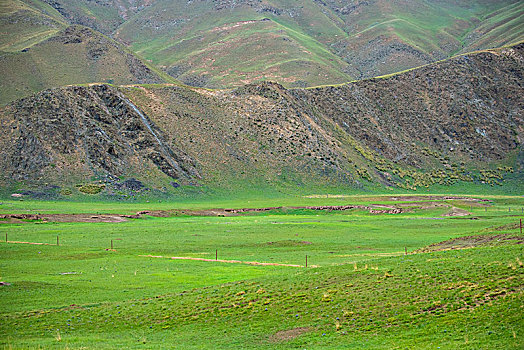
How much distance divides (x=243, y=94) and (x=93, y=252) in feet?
335

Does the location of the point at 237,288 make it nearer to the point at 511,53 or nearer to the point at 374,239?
the point at 374,239

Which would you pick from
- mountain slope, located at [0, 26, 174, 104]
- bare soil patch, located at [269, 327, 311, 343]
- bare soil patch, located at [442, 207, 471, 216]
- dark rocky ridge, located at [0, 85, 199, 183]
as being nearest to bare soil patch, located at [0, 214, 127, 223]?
dark rocky ridge, located at [0, 85, 199, 183]

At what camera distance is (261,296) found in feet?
95.5

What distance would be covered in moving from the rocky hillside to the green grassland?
5894cm

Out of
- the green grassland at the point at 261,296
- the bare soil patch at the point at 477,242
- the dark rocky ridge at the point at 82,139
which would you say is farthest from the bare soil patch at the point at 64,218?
the bare soil patch at the point at 477,242

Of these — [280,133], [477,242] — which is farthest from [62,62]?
[477,242]

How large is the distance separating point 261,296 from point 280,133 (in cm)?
10876

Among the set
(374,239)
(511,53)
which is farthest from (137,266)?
(511,53)

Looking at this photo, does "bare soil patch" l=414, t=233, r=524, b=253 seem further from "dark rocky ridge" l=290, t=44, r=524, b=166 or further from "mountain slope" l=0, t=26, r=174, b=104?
"mountain slope" l=0, t=26, r=174, b=104

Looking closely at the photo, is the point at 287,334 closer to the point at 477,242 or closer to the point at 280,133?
the point at 477,242

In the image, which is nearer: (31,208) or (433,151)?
(31,208)

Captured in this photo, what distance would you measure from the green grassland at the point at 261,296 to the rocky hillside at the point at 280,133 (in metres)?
58.9

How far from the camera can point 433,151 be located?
512 ft

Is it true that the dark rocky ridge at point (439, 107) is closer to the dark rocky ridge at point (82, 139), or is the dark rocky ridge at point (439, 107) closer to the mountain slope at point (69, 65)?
the dark rocky ridge at point (82, 139)
